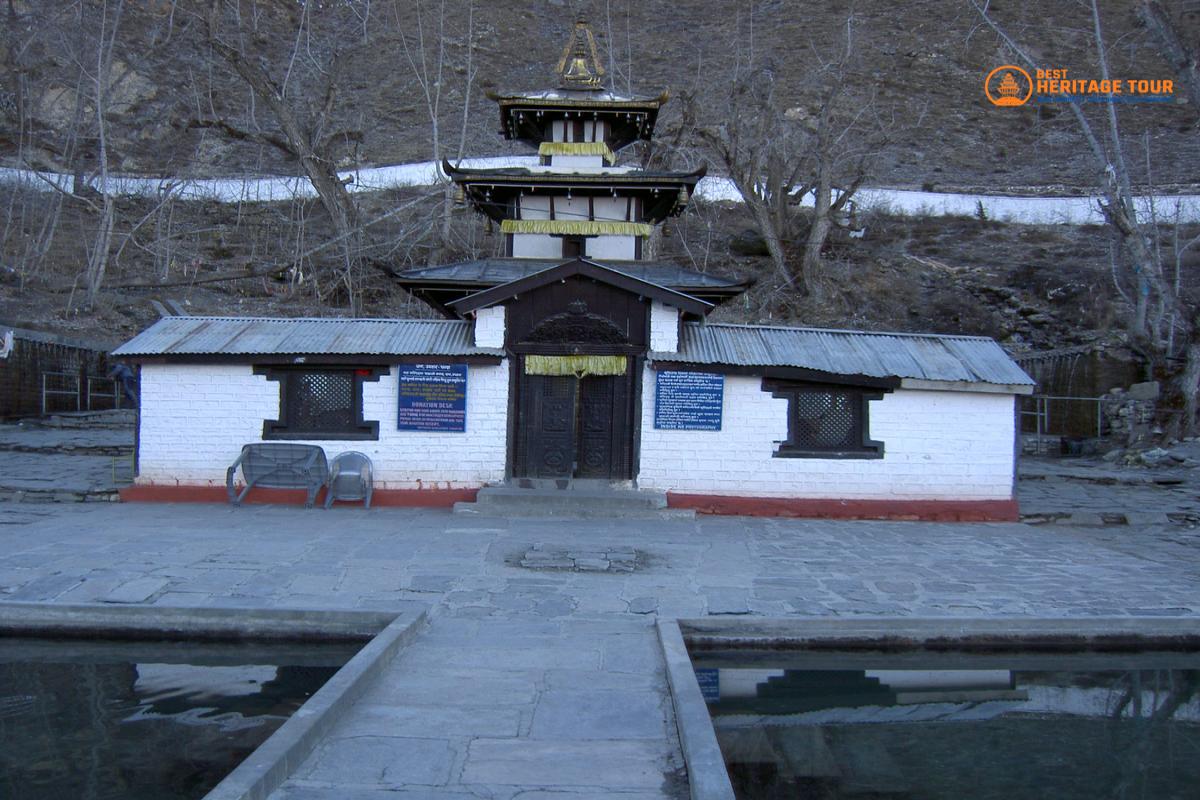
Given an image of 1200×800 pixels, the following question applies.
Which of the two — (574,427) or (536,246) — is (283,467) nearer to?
(574,427)

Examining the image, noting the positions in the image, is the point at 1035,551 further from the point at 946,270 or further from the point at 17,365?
the point at 946,270

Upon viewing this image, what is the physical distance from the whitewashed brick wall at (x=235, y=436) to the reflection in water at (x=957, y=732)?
748cm

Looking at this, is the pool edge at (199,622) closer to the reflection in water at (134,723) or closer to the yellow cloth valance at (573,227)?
the reflection in water at (134,723)

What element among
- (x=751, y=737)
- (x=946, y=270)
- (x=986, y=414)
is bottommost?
(x=751, y=737)

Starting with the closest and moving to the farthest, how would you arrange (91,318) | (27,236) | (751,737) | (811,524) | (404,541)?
(751,737) < (404,541) < (811,524) < (91,318) < (27,236)

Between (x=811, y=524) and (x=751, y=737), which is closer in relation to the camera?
(x=751, y=737)

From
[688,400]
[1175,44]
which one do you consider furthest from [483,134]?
[688,400]

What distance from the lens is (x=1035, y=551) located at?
37.8ft

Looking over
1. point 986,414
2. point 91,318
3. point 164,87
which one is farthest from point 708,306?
point 164,87

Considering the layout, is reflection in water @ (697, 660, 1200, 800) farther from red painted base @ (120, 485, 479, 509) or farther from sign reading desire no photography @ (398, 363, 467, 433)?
sign reading desire no photography @ (398, 363, 467, 433)

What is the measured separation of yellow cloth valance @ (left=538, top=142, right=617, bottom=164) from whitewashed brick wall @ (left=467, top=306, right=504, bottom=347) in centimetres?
660

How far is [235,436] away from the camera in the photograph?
558 inches

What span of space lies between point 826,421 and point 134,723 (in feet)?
34.1

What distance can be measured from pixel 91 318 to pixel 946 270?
3152cm
